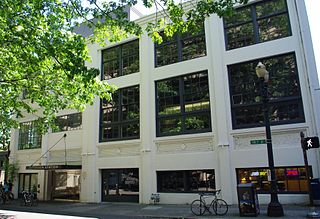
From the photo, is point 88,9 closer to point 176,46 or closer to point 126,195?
point 176,46

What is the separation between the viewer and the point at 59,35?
35.5ft

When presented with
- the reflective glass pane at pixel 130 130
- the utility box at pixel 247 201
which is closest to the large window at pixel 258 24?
the reflective glass pane at pixel 130 130

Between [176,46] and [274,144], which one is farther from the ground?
[176,46]

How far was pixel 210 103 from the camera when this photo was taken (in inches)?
659

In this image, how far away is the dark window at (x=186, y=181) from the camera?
16297 millimetres

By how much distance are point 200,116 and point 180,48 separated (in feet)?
15.8

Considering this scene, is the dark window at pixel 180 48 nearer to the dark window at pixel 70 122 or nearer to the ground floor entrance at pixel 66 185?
the dark window at pixel 70 122

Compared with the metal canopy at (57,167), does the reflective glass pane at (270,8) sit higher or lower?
higher

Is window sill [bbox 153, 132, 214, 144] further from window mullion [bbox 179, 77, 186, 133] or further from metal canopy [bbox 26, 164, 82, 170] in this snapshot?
metal canopy [bbox 26, 164, 82, 170]

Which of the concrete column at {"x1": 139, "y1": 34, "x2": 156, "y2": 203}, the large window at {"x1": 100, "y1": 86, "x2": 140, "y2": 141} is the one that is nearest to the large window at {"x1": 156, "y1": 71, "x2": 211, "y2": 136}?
the concrete column at {"x1": 139, "y1": 34, "x2": 156, "y2": 203}

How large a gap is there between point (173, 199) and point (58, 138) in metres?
11.4

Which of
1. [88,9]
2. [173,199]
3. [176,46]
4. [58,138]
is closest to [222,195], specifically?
A: [173,199]

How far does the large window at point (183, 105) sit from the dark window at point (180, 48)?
1.34m

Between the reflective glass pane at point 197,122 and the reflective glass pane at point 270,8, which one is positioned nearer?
the reflective glass pane at point 270,8
